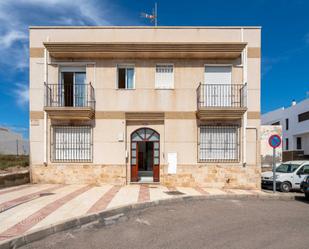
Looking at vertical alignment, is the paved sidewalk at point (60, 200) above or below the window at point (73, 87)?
below

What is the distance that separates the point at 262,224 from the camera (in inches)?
266

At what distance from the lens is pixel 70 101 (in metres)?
13.0

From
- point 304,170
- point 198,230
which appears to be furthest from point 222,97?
point 198,230

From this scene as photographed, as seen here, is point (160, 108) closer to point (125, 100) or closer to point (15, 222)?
point (125, 100)

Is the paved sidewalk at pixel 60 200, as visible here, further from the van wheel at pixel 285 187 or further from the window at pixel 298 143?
the window at pixel 298 143

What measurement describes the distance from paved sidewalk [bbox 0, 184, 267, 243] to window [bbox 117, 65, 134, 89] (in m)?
5.29

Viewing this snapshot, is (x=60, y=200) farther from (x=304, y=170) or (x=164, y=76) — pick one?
(x=304, y=170)

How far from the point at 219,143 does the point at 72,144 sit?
779 centimetres

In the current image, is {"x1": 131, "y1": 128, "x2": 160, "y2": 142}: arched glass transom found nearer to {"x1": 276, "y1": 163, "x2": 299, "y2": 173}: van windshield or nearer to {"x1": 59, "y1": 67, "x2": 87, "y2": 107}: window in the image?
{"x1": 59, "y1": 67, "x2": 87, "y2": 107}: window

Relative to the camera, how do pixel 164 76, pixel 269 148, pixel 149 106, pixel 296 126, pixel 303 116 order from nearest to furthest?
1. pixel 149 106
2. pixel 164 76
3. pixel 269 148
4. pixel 303 116
5. pixel 296 126

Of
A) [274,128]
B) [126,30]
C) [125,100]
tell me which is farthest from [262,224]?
[274,128]

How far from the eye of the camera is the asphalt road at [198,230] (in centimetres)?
530

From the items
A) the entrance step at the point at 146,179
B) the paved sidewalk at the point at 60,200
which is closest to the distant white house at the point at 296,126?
the entrance step at the point at 146,179

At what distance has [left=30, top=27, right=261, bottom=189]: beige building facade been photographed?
41.3 ft
